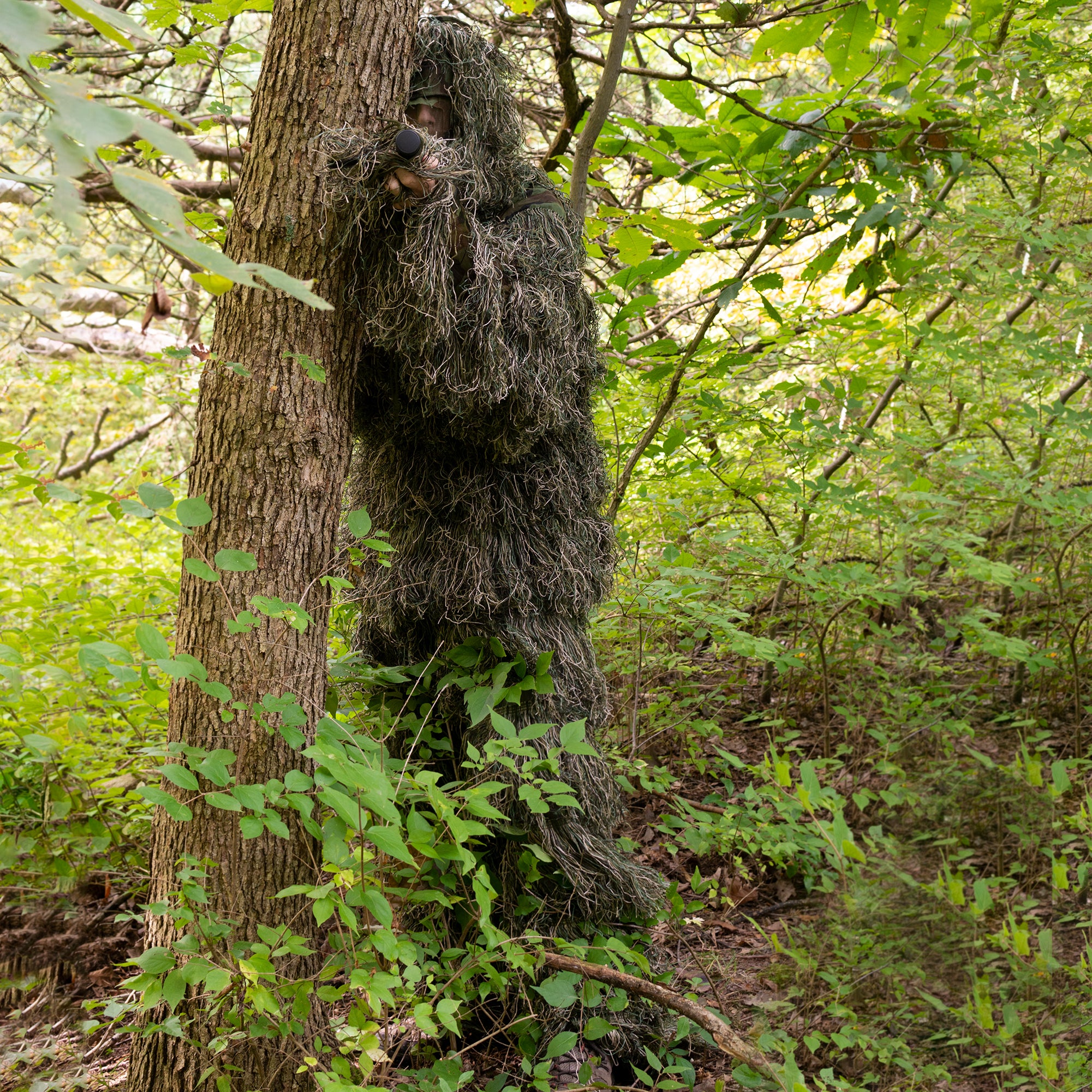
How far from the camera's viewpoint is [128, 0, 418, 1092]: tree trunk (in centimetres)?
171

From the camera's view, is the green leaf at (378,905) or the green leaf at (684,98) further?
the green leaf at (684,98)

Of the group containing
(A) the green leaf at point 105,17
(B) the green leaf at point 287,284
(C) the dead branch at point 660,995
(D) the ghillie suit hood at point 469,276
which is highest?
(D) the ghillie suit hood at point 469,276

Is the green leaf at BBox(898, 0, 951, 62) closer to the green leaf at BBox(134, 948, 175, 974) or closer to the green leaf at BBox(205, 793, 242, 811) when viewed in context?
the green leaf at BBox(205, 793, 242, 811)

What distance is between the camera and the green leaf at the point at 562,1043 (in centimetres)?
185

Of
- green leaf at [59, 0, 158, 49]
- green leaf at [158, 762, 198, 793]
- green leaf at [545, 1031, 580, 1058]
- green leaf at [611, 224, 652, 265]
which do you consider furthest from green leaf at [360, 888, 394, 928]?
green leaf at [611, 224, 652, 265]

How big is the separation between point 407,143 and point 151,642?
3.75 ft

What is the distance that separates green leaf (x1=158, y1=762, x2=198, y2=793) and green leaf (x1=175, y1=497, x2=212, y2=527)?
43 cm

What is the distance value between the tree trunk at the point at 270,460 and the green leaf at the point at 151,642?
0.33 m

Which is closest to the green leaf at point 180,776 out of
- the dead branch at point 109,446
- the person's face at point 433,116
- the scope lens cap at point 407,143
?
the scope lens cap at point 407,143

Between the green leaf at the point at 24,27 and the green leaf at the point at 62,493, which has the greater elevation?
the green leaf at the point at 24,27

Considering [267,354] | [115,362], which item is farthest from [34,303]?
[115,362]

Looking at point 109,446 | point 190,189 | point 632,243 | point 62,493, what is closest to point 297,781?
point 62,493

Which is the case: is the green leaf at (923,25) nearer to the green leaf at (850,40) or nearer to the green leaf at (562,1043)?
the green leaf at (850,40)

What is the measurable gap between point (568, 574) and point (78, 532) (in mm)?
5003
